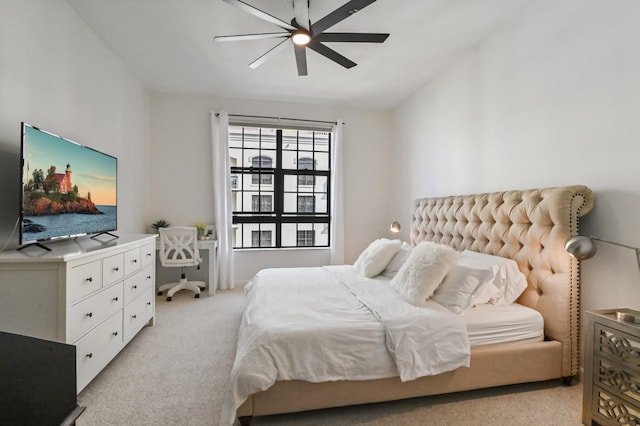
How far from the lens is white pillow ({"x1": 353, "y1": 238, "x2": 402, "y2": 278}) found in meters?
2.83

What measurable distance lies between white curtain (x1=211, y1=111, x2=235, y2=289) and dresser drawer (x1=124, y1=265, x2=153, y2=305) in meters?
1.35

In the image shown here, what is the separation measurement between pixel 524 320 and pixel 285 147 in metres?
3.82

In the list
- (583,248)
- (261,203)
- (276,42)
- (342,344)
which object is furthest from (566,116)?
(261,203)

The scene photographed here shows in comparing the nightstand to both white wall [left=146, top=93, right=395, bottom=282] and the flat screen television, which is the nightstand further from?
white wall [left=146, top=93, right=395, bottom=282]

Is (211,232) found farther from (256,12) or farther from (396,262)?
(256,12)

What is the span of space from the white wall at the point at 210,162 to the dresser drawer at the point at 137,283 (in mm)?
1567

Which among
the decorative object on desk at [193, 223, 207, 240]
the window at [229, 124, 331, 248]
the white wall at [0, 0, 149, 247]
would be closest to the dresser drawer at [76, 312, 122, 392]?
the white wall at [0, 0, 149, 247]

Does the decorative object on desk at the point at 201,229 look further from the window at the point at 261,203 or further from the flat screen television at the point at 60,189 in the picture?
the flat screen television at the point at 60,189

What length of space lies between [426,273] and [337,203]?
2.68 m

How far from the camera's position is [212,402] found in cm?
178

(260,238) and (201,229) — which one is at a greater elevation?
(201,229)

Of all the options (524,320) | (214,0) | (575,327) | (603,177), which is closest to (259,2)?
(214,0)

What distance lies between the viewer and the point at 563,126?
2.11 metres

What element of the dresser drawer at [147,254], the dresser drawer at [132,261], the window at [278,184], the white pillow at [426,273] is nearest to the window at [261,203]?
the window at [278,184]
